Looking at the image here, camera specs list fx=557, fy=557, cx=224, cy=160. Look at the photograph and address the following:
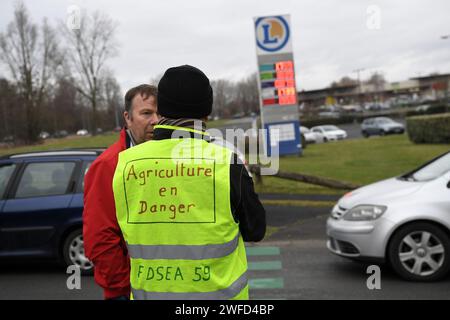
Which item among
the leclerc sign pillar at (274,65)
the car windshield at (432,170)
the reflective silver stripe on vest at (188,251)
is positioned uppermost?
the leclerc sign pillar at (274,65)

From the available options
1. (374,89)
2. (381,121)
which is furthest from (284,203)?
(374,89)

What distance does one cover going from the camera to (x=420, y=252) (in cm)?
616

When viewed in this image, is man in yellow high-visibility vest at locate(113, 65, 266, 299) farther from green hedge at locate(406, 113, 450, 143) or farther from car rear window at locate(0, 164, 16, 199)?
green hedge at locate(406, 113, 450, 143)

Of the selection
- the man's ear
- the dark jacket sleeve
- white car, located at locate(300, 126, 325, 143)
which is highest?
the man's ear

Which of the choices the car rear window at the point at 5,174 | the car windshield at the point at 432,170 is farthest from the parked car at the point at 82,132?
the car windshield at the point at 432,170

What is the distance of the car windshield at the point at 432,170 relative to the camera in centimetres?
680

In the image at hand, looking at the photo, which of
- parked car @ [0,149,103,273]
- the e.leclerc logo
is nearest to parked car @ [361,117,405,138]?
the e.leclerc logo

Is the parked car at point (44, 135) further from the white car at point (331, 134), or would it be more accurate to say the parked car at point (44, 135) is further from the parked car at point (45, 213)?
the parked car at point (45, 213)

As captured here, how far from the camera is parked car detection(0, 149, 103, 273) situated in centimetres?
706

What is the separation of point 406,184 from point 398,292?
1.52 metres

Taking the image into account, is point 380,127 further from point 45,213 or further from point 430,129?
point 45,213

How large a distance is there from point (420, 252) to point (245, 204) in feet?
14.7

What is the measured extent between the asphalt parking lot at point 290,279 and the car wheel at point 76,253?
0.13 metres
